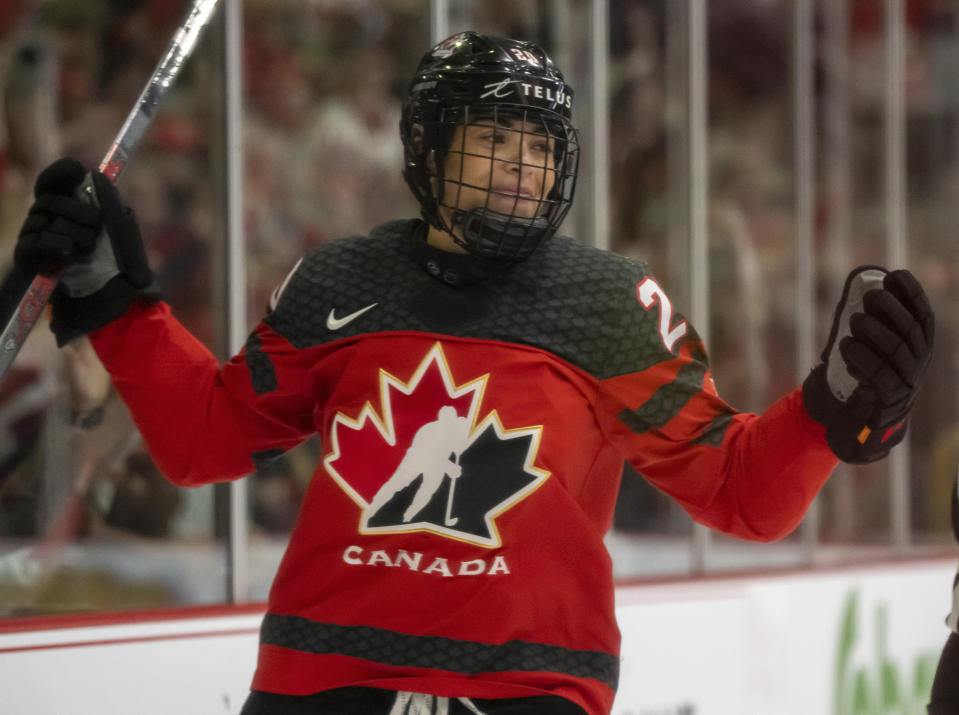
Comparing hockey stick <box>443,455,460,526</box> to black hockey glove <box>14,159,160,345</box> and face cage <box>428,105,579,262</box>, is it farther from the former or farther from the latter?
Result: black hockey glove <box>14,159,160,345</box>

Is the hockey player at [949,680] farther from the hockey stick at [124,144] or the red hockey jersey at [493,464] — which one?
the hockey stick at [124,144]

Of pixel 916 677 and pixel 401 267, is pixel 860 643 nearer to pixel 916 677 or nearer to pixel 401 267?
pixel 916 677

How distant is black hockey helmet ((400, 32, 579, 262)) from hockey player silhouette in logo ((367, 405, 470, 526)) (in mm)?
223

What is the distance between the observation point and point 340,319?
171cm

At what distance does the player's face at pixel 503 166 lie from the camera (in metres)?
1.65

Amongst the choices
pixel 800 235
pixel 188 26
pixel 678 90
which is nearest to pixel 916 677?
pixel 800 235

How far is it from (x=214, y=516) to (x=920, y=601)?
2.42 m

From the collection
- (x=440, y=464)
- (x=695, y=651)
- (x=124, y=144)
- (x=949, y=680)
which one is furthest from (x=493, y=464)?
(x=695, y=651)

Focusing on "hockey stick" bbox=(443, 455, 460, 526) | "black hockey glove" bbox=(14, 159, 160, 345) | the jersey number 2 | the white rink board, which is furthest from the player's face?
the white rink board

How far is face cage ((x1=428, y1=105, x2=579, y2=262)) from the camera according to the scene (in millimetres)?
1642

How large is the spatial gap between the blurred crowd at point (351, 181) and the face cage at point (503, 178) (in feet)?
2.47

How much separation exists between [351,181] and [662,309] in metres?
2.01

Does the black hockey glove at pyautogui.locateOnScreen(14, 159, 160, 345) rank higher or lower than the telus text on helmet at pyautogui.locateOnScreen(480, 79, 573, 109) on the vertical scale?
lower

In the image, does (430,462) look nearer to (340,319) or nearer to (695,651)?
(340,319)
